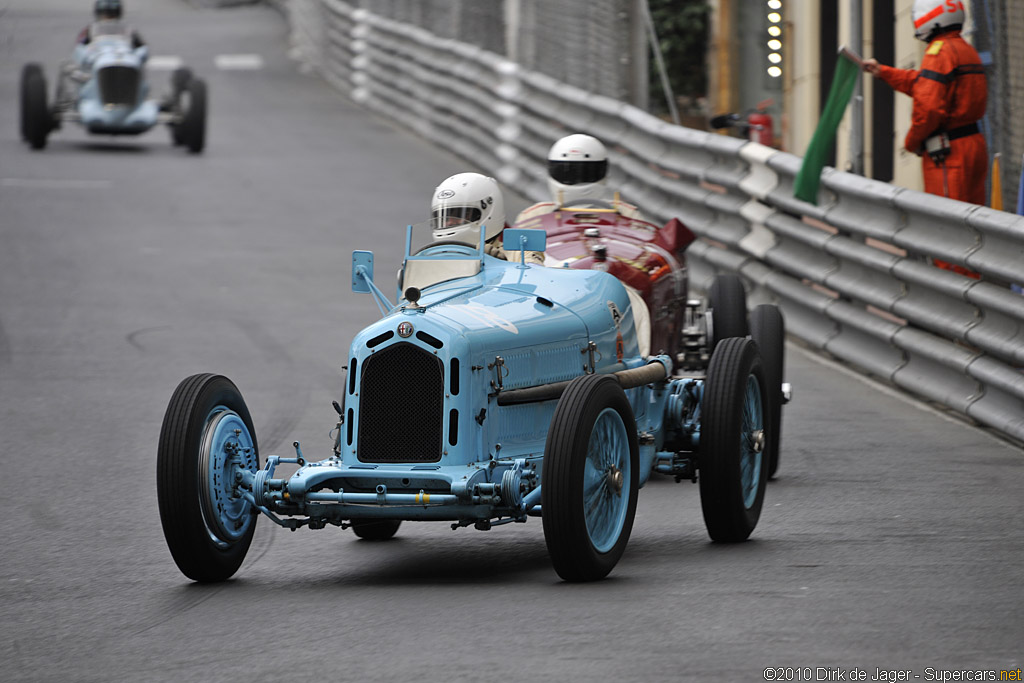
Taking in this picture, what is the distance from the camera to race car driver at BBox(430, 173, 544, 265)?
8125mm

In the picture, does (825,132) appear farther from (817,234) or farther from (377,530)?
(377,530)

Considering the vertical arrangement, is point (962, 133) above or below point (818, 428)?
above

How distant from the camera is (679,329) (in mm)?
10148

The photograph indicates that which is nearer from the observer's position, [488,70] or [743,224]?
[743,224]

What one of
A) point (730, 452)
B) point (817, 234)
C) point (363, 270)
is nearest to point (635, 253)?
point (363, 270)

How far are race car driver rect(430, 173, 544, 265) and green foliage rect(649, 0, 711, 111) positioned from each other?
19.8 meters

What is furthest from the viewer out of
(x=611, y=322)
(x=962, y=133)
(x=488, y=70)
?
(x=488, y=70)

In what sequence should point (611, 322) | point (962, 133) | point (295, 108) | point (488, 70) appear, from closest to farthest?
1. point (611, 322)
2. point (962, 133)
3. point (488, 70)
4. point (295, 108)

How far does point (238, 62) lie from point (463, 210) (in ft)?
86.2

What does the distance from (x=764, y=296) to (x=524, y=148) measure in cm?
658

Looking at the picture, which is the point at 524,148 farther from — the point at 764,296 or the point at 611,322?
the point at 611,322

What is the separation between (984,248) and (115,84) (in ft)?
48.0

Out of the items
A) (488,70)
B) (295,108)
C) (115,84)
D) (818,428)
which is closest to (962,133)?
(818,428)

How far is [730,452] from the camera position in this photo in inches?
296
